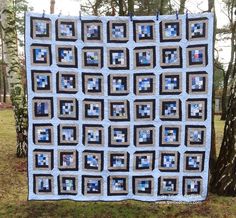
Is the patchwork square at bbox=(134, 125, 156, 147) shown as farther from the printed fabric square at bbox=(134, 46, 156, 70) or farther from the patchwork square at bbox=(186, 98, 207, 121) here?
the printed fabric square at bbox=(134, 46, 156, 70)

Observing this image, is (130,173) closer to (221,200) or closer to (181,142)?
(181,142)

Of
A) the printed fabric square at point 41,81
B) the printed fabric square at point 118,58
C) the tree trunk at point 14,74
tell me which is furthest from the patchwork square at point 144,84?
the tree trunk at point 14,74

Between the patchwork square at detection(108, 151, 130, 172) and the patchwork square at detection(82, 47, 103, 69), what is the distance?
95cm

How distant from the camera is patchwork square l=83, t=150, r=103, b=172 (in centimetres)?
422

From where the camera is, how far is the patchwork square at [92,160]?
4.22 meters

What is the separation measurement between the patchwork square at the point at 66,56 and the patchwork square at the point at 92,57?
0.31ft

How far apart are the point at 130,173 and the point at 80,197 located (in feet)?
2.01

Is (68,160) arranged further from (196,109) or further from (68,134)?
(196,109)

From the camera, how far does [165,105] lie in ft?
13.6

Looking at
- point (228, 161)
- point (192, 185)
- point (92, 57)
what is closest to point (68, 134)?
point (92, 57)

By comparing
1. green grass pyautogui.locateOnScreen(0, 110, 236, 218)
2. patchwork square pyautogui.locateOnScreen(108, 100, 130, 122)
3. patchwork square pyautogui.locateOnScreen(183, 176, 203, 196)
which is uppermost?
patchwork square pyautogui.locateOnScreen(108, 100, 130, 122)

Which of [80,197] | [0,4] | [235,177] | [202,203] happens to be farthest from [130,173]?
[0,4]

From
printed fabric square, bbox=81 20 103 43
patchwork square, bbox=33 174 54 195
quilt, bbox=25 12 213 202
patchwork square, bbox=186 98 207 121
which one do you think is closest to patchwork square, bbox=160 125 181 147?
quilt, bbox=25 12 213 202

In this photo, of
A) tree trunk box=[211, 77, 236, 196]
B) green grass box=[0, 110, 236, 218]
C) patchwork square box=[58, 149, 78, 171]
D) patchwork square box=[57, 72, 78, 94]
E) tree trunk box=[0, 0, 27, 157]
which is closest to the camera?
patchwork square box=[57, 72, 78, 94]
